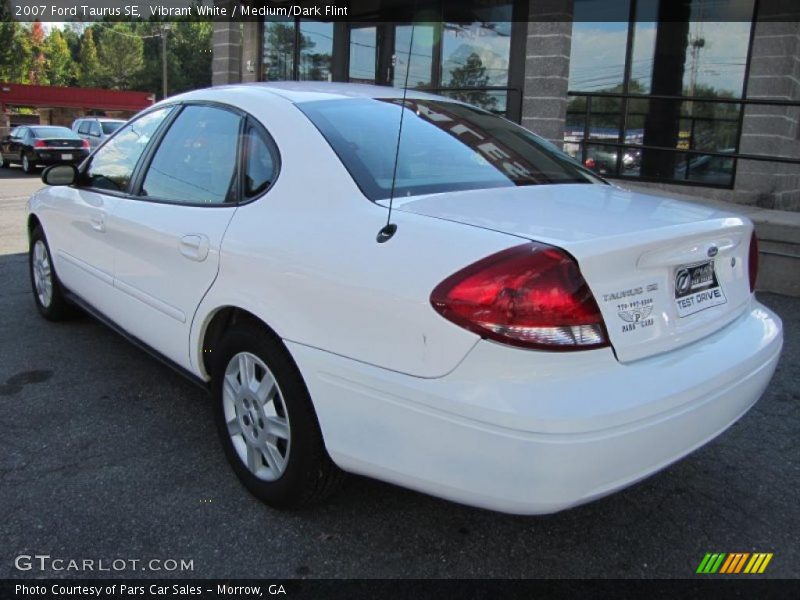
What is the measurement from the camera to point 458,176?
260 cm

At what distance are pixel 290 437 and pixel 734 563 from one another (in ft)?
5.27

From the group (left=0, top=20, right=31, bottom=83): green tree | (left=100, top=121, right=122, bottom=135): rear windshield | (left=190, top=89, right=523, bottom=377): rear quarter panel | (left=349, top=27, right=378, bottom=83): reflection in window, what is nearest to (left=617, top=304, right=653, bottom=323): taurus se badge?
(left=190, top=89, right=523, bottom=377): rear quarter panel

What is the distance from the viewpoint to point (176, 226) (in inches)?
118

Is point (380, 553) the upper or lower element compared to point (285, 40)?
lower

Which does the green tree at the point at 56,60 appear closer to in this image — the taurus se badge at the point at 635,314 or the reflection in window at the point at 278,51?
the reflection in window at the point at 278,51

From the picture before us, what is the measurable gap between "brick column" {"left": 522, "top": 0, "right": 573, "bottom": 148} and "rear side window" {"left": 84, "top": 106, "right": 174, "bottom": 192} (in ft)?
20.5

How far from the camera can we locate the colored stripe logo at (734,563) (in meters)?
2.37

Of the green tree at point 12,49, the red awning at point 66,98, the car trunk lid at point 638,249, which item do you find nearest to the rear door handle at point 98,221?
the car trunk lid at point 638,249

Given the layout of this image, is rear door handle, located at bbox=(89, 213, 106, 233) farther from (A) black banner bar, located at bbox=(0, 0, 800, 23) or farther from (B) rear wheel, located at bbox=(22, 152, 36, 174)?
(B) rear wheel, located at bbox=(22, 152, 36, 174)

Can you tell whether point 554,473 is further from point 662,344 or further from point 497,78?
point 497,78

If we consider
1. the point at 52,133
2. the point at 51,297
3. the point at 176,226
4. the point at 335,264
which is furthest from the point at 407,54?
the point at 52,133

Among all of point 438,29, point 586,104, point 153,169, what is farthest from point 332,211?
point 438,29

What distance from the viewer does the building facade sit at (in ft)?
25.2

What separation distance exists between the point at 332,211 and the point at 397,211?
259 mm
